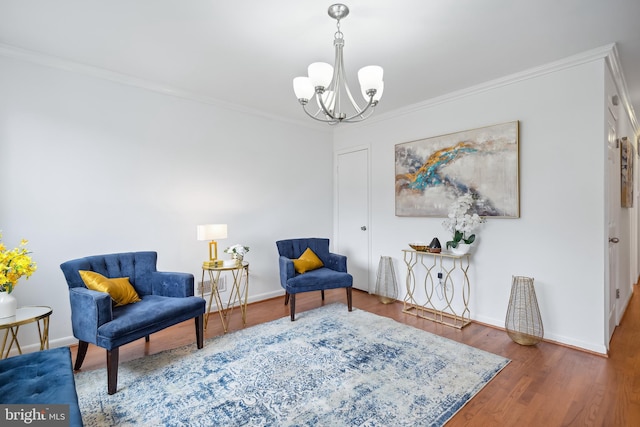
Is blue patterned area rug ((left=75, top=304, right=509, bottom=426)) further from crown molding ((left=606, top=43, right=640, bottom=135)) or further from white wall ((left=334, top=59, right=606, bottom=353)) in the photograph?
crown molding ((left=606, top=43, right=640, bottom=135))

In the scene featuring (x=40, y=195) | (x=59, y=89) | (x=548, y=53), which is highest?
(x=548, y=53)

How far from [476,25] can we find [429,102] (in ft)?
4.86

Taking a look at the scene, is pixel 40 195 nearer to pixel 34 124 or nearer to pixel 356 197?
pixel 34 124

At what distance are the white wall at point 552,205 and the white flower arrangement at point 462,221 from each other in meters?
0.20

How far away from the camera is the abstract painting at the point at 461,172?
303 cm

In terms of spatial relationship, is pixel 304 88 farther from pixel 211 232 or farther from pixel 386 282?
pixel 386 282

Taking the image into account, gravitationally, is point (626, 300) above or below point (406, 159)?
below

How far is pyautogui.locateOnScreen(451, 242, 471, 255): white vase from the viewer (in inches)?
127

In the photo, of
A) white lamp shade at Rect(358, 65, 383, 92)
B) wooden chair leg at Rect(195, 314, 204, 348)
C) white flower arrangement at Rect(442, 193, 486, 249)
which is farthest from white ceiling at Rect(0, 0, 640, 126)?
wooden chair leg at Rect(195, 314, 204, 348)

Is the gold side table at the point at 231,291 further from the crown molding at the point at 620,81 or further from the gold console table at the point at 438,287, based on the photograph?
the crown molding at the point at 620,81

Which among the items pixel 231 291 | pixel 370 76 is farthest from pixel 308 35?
pixel 231 291

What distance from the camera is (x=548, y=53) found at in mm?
2594

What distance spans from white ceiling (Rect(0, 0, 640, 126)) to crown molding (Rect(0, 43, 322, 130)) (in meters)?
0.07

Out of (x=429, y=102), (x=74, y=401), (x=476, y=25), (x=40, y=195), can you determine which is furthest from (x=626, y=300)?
(x=40, y=195)
